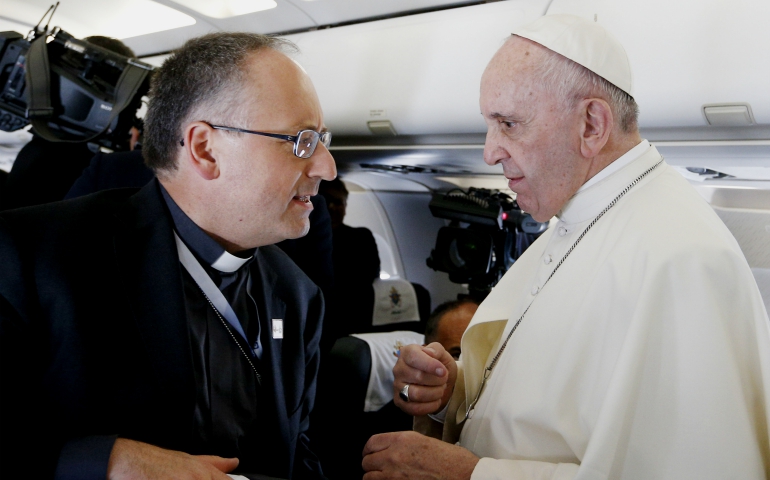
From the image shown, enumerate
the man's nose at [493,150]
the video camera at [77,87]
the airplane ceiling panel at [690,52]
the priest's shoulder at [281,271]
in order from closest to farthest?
the man's nose at [493,150] → the priest's shoulder at [281,271] → the airplane ceiling panel at [690,52] → the video camera at [77,87]

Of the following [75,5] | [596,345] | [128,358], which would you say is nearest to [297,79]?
[128,358]

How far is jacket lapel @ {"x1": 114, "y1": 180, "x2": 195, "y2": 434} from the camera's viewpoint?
172 cm

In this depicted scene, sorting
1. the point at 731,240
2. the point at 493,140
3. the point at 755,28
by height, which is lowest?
the point at 731,240

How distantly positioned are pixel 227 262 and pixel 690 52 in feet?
7.20

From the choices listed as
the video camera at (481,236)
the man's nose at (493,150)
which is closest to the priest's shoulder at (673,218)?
the man's nose at (493,150)

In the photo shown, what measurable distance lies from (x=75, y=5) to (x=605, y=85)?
12.8ft

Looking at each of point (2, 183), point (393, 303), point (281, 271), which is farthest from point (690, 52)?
point (393, 303)

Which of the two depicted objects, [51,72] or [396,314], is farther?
[396,314]

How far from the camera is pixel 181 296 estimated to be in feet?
5.89

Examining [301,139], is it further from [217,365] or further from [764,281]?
[764,281]

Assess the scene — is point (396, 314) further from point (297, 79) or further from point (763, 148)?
point (297, 79)

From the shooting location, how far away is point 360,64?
4.18 meters

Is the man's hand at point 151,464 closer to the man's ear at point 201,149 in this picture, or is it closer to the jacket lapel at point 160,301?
the jacket lapel at point 160,301

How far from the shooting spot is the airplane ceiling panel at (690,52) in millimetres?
2668
